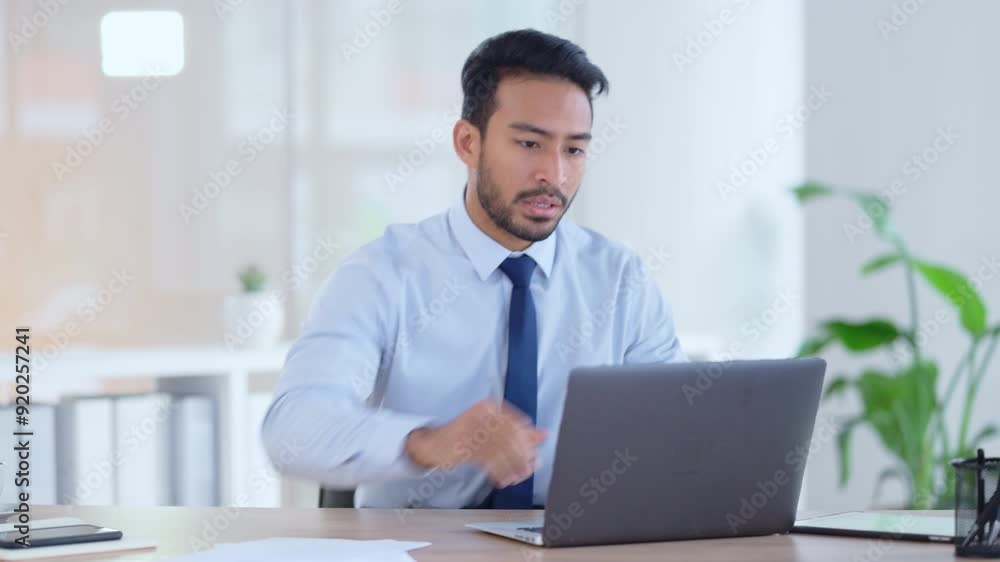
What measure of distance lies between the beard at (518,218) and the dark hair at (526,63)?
0.13 meters

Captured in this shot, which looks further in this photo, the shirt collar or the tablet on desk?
the shirt collar

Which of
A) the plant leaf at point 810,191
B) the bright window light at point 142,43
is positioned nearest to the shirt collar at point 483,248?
the plant leaf at point 810,191

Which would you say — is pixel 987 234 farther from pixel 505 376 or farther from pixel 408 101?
pixel 505 376

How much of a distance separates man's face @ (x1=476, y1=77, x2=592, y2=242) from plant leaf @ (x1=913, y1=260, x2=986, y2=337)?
1618 millimetres

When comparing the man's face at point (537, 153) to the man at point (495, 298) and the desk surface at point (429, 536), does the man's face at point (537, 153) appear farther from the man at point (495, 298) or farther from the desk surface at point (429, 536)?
the desk surface at point (429, 536)

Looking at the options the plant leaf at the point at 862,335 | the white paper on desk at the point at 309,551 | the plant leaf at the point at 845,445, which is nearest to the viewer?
the white paper on desk at the point at 309,551

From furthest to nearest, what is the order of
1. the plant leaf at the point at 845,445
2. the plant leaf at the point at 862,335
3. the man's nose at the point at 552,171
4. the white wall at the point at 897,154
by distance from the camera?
the white wall at the point at 897,154 < the plant leaf at the point at 845,445 < the plant leaf at the point at 862,335 < the man's nose at the point at 552,171

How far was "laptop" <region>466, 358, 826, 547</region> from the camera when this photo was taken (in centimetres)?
140

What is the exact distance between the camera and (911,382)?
359cm

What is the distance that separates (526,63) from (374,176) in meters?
1.74

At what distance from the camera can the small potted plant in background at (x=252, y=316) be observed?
3344 mm

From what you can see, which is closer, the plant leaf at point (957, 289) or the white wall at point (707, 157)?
the plant leaf at point (957, 289)

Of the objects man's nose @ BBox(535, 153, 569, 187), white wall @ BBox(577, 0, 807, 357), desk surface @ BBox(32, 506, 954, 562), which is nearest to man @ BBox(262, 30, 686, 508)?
man's nose @ BBox(535, 153, 569, 187)

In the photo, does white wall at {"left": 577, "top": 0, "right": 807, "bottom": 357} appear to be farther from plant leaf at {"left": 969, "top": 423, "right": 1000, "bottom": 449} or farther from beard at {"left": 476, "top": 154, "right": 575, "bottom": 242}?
beard at {"left": 476, "top": 154, "right": 575, "bottom": 242}
